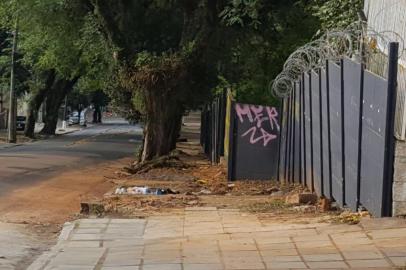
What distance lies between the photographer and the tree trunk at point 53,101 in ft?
167

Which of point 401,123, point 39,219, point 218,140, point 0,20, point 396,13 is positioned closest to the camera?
point 401,123

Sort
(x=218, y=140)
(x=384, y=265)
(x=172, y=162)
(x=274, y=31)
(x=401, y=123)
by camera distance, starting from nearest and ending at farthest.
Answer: (x=384, y=265)
(x=401, y=123)
(x=172, y=162)
(x=218, y=140)
(x=274, y=31)

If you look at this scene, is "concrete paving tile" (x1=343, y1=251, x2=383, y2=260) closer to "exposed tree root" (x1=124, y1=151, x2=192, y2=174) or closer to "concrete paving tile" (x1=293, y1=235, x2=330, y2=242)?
"concrete paving tile" (x1=293, y1=235, x2=330, y2=242)

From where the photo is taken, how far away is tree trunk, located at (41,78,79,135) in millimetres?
50969

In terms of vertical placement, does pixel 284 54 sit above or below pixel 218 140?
above

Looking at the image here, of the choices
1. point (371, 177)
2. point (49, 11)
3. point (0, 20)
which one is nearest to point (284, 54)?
point (49, 11)

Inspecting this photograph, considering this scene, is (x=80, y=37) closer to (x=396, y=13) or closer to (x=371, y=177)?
(x=396, y=13)

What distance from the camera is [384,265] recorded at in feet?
20.8

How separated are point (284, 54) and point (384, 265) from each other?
22.0 metres

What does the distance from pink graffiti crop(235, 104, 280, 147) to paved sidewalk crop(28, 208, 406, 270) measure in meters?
6.29

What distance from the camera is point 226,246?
766 centimetres

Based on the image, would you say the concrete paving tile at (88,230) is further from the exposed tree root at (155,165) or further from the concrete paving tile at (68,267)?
the exposed tree root at (155,165)

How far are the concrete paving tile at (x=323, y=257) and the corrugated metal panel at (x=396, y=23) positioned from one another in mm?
1795

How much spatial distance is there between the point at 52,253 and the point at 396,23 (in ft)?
19.2
